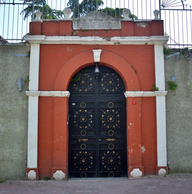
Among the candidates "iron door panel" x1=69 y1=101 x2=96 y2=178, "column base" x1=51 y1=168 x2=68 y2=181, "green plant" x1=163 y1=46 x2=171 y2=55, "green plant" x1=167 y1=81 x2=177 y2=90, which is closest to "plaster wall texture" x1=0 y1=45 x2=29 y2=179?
"column base" x1=51 y1=168 x2=68 y2=181

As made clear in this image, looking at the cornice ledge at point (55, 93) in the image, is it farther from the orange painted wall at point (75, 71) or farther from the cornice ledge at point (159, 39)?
the cornice ledge at point (159, 39)

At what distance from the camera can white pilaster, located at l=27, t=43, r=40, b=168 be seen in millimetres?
5906

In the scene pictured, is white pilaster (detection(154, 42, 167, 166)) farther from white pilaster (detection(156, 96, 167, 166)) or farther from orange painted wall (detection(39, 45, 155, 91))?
orange painted wall (detection(39, 45, 155, 91))

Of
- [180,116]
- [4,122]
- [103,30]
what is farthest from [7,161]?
[180,116]

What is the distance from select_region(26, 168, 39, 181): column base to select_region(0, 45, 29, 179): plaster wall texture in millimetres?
188

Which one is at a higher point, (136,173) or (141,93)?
(141,93)

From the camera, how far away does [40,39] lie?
244 inches

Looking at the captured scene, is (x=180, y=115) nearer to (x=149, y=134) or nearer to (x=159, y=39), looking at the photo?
(x=149, y=134)

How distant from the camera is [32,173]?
5.86 meters

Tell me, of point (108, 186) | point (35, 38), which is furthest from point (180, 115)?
point (35, 38)

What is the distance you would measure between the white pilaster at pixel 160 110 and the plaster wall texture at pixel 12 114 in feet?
12.2

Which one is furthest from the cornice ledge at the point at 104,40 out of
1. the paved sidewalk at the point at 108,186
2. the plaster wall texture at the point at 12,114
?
the paved sidewalk at the point at 108,186

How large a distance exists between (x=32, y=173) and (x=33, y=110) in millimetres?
1697

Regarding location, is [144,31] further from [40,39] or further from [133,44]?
[40,39]
